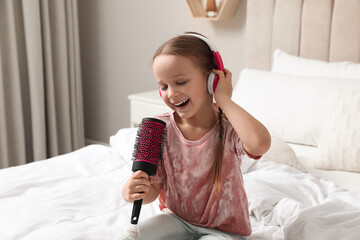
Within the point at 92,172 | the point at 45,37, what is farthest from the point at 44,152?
the point at 92,172

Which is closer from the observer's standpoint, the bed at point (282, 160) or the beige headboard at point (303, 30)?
the bed at point (282, 160)

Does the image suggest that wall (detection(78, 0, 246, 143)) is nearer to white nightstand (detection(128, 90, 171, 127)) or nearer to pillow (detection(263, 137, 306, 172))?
white nightstand (detection(128, 90, 171, 127))

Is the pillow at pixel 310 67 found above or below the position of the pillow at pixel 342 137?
above

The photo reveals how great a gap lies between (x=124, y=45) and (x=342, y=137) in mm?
2071

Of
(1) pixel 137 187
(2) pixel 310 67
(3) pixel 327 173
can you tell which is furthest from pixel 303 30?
(1) pixel 137 187

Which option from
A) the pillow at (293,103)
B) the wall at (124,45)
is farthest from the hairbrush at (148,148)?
the wall at (124,45)

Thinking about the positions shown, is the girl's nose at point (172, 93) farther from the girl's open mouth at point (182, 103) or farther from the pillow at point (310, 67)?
the pillow at point (310, 67)

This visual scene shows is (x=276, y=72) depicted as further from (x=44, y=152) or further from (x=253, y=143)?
(x=44, y=152)

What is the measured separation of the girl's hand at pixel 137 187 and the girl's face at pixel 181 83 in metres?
0.19

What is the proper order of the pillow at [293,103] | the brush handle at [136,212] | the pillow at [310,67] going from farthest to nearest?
the pillow at [310,67] < the pillow at [293,103] < the brush handle at [136,212]

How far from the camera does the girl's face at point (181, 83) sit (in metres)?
1.05

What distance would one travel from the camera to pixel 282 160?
1.73 metres

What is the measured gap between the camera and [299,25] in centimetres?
239

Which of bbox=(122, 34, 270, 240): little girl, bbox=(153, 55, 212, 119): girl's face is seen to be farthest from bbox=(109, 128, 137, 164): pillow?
bbox=(153, 55, 212, 119): girl's face
